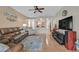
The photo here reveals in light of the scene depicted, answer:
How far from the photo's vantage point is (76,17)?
7.91ft

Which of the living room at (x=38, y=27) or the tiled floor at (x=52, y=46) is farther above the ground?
the living room at (x=38, y=27)

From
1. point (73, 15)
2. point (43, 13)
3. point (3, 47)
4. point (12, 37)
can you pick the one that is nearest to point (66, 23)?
point (73, 15)

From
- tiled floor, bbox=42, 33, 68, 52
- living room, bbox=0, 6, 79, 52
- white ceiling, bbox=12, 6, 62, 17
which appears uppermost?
white ceiling, bbox=12, 6, 62, 17

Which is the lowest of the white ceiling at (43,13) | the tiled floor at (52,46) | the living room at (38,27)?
the tiled floor at (52,46)

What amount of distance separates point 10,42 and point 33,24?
1.94 ft

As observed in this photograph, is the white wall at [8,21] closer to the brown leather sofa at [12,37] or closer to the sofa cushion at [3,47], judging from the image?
the brown leather sofa at [12,37]

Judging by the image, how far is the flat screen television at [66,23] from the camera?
7.89 ft

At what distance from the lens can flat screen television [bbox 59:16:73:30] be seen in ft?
7.89

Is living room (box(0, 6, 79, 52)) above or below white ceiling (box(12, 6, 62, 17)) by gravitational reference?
below

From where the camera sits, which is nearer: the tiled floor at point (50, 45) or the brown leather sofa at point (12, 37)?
the brown leather sofa at point (12, 37)

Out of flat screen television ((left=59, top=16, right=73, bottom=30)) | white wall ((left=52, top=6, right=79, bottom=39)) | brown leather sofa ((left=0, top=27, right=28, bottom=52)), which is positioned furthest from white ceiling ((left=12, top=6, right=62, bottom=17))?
brown leather sofa ((left=0, top=27, right=28, bottom=52))

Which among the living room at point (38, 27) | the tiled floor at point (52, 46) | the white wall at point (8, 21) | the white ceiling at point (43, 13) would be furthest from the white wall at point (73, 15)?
the white wall at point (8, 21)

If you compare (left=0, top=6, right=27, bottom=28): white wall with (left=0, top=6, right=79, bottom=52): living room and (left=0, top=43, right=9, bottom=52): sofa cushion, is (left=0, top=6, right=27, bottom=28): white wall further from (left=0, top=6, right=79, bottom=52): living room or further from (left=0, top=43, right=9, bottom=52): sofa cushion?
(left=0, top=43, right=9, bottom=52): sofa cushion
